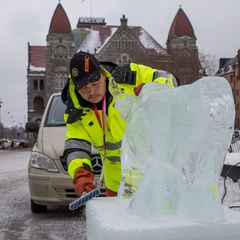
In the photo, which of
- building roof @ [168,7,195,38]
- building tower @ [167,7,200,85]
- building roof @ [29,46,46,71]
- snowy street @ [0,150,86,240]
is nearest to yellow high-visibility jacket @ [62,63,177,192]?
snowy street @ [0,150,86,240]

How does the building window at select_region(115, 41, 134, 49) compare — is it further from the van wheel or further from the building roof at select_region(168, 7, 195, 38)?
the van wheel

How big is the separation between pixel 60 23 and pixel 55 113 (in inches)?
2381

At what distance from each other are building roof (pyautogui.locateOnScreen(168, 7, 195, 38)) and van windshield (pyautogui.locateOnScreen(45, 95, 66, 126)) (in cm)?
5733

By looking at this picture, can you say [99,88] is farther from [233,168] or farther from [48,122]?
[233,168]

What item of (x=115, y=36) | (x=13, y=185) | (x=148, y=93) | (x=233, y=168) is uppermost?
(x=115, y=36)

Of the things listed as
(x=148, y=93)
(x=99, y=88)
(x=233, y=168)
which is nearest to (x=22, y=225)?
(x=233, y=168)

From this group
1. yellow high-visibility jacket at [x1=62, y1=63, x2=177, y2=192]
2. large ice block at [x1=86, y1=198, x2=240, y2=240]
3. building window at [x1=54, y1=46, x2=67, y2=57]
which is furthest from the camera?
building window at [x1=54, y1=46, x2=67, y2=57]

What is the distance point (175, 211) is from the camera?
1.81 m

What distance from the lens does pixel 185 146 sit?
6.19 ft

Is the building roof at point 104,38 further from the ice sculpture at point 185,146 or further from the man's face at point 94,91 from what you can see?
the ice sculpture at point 185,146

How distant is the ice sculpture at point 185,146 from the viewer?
72.1 inches

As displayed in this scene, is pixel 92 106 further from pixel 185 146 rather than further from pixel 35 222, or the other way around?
pixel 35 222

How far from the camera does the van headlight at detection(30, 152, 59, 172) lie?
6.11 metres

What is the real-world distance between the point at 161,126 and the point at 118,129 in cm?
Result: 108
